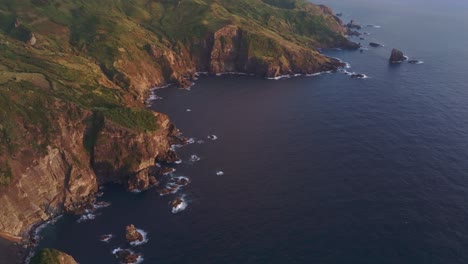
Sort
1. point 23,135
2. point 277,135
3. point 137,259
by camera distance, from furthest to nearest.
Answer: point 277,135
point 23,135
point 137,259

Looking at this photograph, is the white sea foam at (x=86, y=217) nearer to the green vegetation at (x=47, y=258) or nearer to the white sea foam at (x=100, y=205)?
the white sea foam at (x=100, y=205)

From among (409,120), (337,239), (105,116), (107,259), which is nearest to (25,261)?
(107,259)

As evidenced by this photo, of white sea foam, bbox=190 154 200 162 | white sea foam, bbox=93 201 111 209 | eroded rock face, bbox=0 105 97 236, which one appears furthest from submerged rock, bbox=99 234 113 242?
white sea foam, bbox=190 154 200 162

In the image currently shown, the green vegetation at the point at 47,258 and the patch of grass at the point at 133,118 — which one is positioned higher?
the patch of grass at the point at 133,118

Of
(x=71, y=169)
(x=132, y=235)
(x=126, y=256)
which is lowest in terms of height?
(x=126, y=256)

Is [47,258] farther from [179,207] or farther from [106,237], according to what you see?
[179,207]

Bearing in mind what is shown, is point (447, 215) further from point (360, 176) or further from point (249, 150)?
point (249, 150)

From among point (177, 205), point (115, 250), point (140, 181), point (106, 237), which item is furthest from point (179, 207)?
point (115, 250)

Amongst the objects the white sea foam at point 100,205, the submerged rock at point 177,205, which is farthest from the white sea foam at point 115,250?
the white sea foam at point 100,205

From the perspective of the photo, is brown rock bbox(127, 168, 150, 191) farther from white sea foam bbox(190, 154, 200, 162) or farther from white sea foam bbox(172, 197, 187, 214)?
white sea foam bbox(190, 154, 200, 162)
